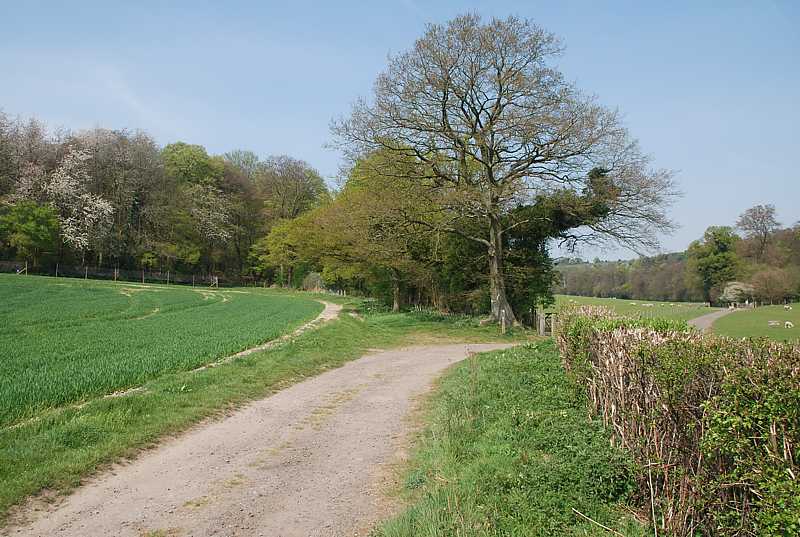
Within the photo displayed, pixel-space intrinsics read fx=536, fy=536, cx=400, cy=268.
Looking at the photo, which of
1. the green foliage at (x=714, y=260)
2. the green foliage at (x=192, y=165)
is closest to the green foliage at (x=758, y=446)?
the green foliage at (x=192, y=165)

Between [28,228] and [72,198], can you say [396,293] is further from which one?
[72,198]

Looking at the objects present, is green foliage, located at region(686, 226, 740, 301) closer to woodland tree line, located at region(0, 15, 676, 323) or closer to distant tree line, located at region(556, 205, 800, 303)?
distant tree line, located at region(556, 205, 800, 303)

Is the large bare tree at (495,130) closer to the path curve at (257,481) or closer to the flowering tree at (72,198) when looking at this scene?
the path curve at (257,481)

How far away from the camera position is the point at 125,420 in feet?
25.6

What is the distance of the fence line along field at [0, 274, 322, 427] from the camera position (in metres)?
9.27

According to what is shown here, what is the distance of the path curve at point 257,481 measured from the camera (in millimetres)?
4906

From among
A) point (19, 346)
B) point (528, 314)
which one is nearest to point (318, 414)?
point (19, 346)

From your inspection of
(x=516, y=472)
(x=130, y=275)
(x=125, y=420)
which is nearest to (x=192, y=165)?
(x=130, y=275)

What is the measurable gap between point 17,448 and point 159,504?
2.32m

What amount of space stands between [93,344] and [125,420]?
892cm

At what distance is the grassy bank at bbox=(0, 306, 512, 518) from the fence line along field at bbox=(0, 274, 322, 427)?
77 centimetres

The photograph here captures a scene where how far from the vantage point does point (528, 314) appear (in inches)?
1128

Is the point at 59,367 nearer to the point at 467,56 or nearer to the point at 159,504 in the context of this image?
the point at 159,504

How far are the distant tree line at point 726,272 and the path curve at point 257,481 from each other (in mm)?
40546
